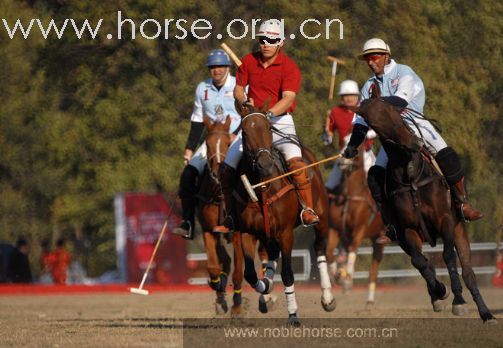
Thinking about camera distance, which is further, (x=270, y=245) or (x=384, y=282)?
(x=384, y=282)

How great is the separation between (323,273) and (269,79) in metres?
2.42

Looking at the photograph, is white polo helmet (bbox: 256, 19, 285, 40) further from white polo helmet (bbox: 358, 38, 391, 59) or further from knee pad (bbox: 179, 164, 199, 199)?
knee pad (bbox: 179, 164, 199, 199)

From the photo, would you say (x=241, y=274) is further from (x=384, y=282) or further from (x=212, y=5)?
(x=212, y=5)

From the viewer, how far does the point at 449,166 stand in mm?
13383

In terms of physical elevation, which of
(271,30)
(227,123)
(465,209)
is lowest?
(465,209)

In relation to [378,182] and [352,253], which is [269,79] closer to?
[378,182]

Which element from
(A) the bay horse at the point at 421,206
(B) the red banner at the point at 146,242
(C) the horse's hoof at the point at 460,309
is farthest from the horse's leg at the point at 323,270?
(B) the red banner at the point at 146,242

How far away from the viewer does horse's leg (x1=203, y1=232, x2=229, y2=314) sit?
630 inches

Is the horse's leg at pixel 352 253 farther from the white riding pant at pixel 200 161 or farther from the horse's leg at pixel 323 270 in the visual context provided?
the horse's leg at pixel 323 270

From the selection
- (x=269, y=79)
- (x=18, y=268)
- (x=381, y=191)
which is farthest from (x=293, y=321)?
(x=18, y=268)

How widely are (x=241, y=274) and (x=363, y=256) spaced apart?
13.3 metres

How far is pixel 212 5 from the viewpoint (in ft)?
97.1

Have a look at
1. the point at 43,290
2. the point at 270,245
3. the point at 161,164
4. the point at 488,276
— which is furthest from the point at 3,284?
the point at 270,245

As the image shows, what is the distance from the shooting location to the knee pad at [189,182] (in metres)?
16.8
